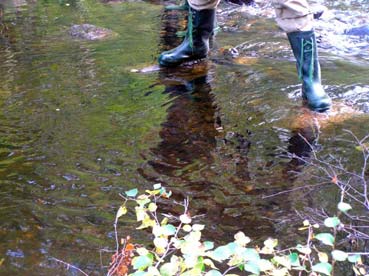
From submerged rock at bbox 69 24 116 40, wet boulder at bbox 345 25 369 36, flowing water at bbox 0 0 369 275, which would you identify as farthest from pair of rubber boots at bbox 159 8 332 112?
wet boulder at bbox 345 25 369 36

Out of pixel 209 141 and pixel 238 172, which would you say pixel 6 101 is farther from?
pixel 238 172

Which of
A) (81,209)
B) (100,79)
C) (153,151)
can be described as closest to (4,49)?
(100,79)

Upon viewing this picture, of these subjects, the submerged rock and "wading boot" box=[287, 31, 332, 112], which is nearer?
"wading boot" box=[287, 31, 332, 112]

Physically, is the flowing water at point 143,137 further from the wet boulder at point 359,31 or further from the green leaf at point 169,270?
the wet boulder at point 359,31

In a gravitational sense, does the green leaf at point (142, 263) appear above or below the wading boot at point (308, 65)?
above

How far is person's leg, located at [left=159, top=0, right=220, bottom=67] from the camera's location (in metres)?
3.94

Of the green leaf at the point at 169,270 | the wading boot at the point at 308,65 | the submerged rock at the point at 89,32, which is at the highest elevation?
the green leaf at the point at 169,270

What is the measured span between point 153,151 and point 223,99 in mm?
854

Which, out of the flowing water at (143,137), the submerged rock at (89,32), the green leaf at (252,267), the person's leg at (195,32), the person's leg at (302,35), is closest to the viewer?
the green leaf at (252,267)

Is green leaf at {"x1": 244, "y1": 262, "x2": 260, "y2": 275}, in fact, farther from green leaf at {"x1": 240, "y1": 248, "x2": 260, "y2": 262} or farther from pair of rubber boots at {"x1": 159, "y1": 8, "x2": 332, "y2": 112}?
pair of rubber boots at {"x1": 159, "y1": 8, "x2": 332, "y2": 112}

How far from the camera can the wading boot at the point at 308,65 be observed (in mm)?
3123

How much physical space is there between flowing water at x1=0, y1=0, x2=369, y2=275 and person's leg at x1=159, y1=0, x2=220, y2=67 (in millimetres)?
101

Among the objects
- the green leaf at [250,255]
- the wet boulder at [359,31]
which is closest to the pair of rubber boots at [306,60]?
the wet boulder at [359,31]

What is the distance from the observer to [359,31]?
5.11 metres
